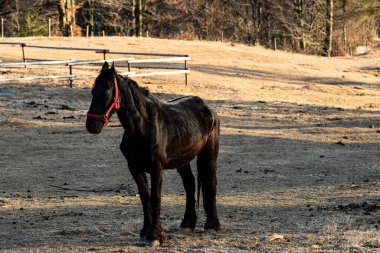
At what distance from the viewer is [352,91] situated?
109ft

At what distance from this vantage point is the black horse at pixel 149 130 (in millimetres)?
7656

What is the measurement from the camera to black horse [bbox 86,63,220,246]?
7.66 meters

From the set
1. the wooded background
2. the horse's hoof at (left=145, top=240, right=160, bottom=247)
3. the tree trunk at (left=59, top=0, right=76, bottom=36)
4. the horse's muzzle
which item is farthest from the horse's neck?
the wooded background

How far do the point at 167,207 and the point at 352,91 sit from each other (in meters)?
23.8

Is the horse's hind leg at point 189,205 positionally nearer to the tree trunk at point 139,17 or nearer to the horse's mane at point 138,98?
the horse's mane at point 138,98

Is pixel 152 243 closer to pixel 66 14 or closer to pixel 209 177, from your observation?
pixel 209 177

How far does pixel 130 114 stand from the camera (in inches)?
310

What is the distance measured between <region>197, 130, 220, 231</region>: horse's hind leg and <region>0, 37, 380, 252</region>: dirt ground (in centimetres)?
22

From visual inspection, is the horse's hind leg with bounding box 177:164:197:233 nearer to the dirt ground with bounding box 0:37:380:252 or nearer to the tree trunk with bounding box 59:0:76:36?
the dirt ground with bounding box 0:37:380:252

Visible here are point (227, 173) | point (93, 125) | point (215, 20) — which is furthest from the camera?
point (215, 20)

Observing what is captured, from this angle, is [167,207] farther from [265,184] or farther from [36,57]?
[36,57]

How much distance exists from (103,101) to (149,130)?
616 mm

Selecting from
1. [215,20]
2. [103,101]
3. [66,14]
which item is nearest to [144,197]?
[103,101]

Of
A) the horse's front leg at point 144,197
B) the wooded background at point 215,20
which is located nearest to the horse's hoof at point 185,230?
the horse's front leg at point 144,197
